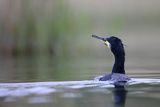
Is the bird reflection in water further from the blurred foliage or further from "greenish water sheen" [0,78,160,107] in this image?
the blurred foliage

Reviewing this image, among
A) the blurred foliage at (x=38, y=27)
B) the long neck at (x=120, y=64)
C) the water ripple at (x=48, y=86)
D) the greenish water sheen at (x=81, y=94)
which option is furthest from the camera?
the blurred foliage at (x=38, y=27)

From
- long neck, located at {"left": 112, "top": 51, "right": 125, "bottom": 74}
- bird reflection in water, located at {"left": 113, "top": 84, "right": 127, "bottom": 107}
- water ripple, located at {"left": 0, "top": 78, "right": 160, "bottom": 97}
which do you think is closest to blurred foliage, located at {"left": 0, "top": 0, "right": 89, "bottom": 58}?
long neck, located at {"left": 112, "top": 51, "right": 125, "bottom": 74}

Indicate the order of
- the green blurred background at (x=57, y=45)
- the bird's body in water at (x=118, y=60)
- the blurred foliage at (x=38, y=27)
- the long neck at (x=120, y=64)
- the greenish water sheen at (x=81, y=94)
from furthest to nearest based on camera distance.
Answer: the blurred foliage at (x=38, y=27)
the green blurred background at (x=57, y=45)
the long neck at (x=120, y=64)
the bird's body in water at (x=118, y=60)
the greenish water sheen at (x=81, y=94)

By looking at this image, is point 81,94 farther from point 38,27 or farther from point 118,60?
point 38,27

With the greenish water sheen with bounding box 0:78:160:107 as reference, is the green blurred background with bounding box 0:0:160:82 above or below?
above

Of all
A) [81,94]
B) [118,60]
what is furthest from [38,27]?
[81,94]

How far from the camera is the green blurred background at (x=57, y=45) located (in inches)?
625

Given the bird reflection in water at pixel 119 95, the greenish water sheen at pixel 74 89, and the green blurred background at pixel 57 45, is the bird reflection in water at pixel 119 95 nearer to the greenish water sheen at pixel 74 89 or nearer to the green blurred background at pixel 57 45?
the greenish water sheen at pixel 74 89

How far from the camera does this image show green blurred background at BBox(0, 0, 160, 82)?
15880 millimetres

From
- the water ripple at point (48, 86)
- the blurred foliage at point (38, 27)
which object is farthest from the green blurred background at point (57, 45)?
the water ripple at point (48, 86)

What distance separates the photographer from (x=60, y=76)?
Answer: 14.4 meters

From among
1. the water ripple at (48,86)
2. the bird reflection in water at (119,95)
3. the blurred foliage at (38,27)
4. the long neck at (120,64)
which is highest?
the blurred foliage at (38,27)

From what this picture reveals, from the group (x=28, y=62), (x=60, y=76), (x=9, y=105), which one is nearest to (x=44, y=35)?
(x=28, y=62)

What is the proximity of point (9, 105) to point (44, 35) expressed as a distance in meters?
10.6
